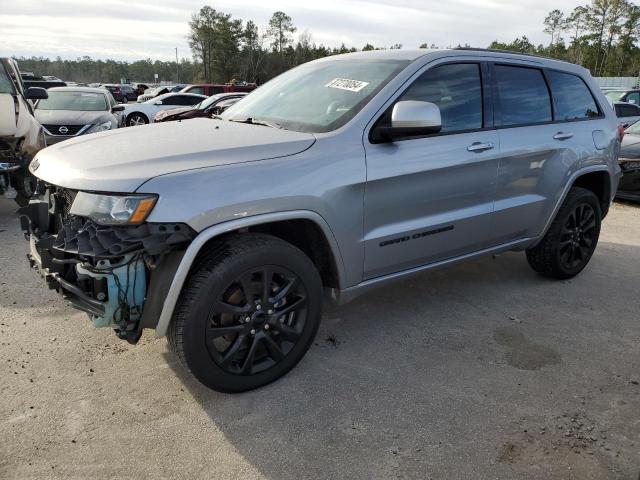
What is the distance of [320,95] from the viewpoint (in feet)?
11.5

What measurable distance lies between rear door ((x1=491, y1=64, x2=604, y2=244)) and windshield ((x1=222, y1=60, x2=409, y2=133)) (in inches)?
39.8

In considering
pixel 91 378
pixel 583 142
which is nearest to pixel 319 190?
pixel 91 378

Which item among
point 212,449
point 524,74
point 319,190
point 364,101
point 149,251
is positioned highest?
point 524,74

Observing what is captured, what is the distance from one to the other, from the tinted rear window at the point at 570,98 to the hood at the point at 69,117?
29.1 feet

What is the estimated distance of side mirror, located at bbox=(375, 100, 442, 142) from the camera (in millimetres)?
2979

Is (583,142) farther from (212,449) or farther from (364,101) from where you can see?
(212,449)

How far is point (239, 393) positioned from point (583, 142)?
11.1 feet

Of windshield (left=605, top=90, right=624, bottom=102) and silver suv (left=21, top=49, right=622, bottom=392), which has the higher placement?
windshield (left=605, top=90, right=624, bottom=102)

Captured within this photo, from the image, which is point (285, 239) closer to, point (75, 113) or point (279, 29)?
point (75, 113)

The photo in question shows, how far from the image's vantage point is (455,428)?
273 cm

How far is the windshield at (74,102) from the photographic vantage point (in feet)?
37.7

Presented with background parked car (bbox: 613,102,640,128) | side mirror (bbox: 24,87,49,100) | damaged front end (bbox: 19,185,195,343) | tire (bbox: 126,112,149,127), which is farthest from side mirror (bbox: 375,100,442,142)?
tire (bbox: 126,112,149,127)

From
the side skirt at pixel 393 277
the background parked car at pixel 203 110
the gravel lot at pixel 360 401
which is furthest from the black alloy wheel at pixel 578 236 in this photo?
the background parked car at pixel 203 110

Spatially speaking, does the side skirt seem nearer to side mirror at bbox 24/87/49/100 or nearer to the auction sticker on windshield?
the auction sticker on windshield
